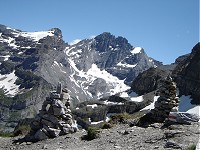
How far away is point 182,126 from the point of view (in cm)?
2881

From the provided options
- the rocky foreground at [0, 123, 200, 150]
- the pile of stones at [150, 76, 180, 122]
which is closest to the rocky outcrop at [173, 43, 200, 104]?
the pile of stones at [150, 76, 180, 122]

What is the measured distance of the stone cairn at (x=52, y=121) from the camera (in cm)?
3322

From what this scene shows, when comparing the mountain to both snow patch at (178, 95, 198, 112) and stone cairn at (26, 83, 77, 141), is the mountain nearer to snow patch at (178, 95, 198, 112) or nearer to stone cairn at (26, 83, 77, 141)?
snow patch at (178, 95, 198, 112)

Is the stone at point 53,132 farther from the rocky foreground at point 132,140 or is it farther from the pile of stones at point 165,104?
the pile of stones at point 165,104

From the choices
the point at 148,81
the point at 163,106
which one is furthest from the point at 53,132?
the point at 148,81

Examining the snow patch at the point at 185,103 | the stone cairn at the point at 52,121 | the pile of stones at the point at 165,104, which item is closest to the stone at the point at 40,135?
the stone cairn at the point at 52,121

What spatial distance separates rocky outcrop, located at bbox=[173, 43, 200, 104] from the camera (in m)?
125

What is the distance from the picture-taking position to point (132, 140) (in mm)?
26391

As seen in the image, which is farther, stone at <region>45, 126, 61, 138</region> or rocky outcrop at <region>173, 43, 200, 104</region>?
rocky outcrop at <region>173, 43, 200, 104</region>

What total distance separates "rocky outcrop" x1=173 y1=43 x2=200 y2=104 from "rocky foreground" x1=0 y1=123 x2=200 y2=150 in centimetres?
9026

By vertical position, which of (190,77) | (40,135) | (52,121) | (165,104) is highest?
(190,77)

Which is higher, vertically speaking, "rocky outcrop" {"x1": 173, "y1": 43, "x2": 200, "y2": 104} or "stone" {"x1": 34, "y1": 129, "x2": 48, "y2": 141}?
"rocky outcrop" {"x1": 173, "y1": 43, "x2": 200, "y2": 104}

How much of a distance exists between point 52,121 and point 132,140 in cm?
1022

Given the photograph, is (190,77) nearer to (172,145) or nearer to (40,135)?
(40,135)
